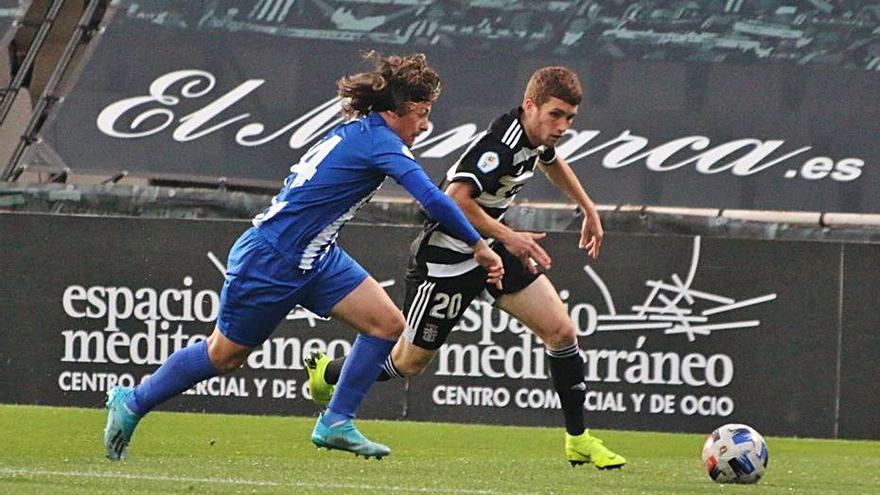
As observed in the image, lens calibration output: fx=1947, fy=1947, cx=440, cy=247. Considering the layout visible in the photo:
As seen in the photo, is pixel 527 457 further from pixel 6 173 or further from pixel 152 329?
pixel 6 173

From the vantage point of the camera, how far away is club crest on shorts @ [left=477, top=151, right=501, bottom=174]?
9.44m

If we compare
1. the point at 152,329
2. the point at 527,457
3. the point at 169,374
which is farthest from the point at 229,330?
the point at 152,329

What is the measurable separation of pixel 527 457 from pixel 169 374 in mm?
2918

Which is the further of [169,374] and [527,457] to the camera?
[527,457]

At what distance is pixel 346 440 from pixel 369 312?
591mm

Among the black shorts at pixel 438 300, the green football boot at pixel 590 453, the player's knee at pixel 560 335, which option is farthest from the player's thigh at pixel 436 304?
the green football boot at pixel 590 453

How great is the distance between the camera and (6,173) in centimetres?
1653

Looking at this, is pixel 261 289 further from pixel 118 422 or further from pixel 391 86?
pixel 391 86

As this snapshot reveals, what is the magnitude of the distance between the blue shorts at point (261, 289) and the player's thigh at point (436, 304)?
1.27 m

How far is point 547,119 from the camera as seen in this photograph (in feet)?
31.0

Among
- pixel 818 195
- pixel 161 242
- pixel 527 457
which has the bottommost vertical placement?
pixel 527 457

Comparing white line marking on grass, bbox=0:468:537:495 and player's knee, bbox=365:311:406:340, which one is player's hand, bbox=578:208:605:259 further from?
white line marking on grass, bbox=0:468:537:495

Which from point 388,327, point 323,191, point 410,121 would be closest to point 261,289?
point 323,191

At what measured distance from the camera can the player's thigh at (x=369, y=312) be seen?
8688mm
